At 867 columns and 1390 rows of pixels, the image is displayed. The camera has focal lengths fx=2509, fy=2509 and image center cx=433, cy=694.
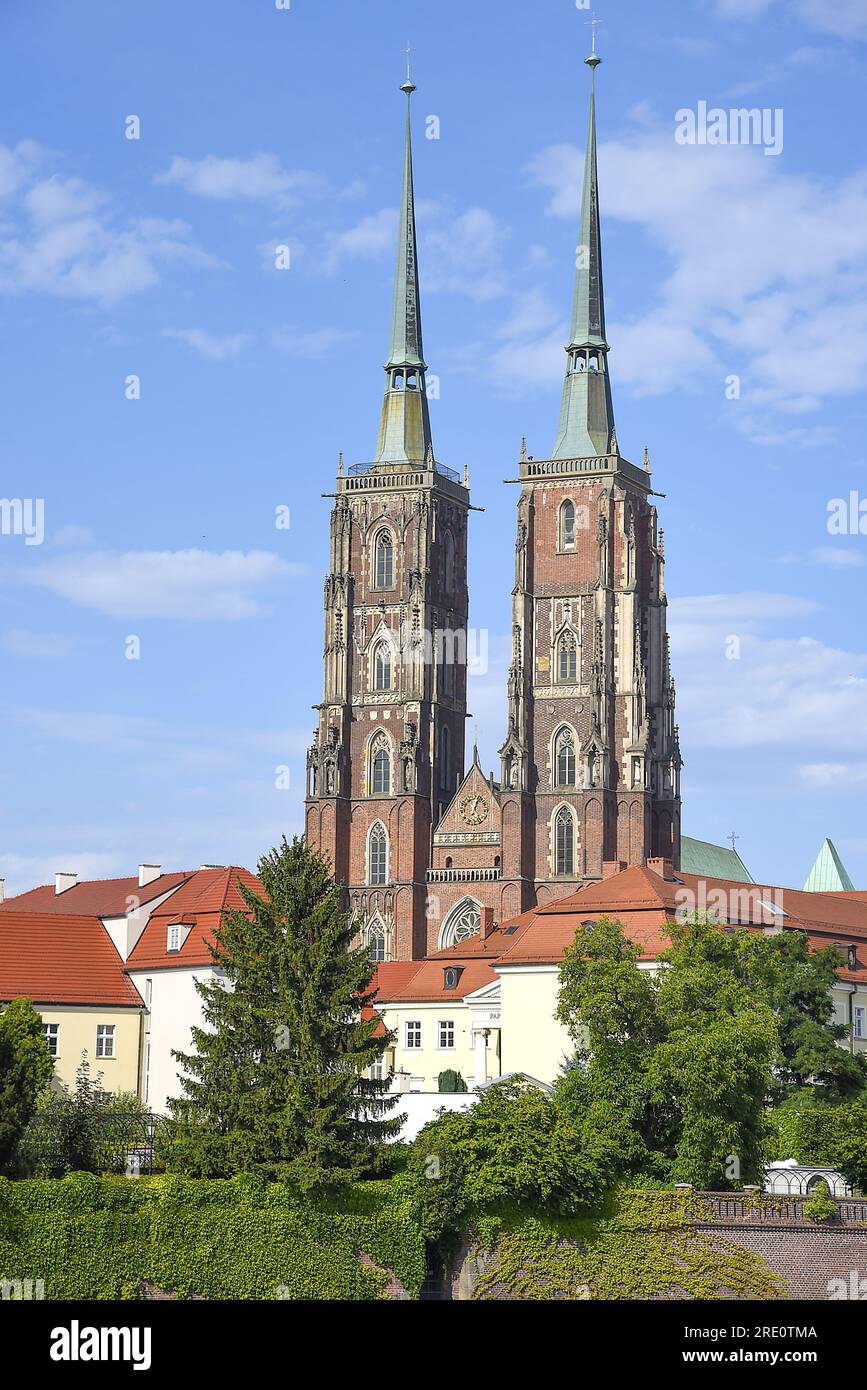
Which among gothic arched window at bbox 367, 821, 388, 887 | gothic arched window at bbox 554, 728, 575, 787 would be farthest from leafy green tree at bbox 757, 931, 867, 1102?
gothic arched window at bbox 367, 821, 388, 887

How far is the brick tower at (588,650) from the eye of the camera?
12312 centimetres

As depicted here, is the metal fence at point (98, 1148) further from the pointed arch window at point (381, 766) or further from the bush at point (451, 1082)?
the pointed arch window at point (381, 766)

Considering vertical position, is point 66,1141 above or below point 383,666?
below

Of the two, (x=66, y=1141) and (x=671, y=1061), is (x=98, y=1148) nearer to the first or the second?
(x=66, y=1141)

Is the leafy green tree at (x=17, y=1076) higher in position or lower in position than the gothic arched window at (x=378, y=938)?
lower

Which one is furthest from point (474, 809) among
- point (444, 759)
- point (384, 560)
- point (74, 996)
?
point (74, 996)

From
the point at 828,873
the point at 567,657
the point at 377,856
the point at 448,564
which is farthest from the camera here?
the point at 828,873

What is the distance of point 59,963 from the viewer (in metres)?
83.1

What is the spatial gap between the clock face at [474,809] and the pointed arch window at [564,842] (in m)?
4.39

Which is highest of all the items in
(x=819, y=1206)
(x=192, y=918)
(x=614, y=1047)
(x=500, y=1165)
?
(x=192, y=918)

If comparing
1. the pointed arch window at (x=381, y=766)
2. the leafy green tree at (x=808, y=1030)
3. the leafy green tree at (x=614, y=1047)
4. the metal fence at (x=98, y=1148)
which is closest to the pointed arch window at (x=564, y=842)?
the pointed arch window at (x=381, y=766)

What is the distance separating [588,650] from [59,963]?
4878 centimetres
